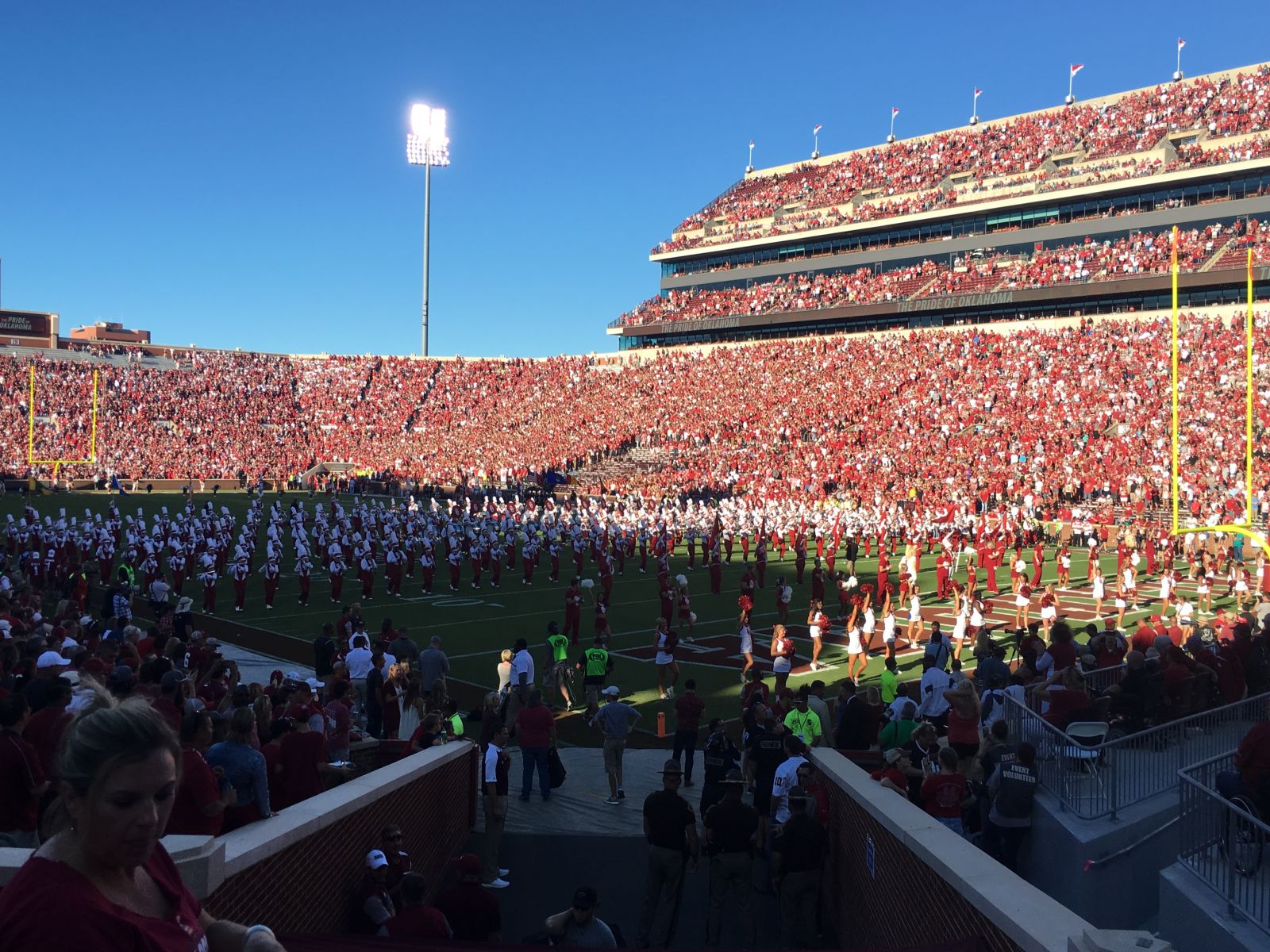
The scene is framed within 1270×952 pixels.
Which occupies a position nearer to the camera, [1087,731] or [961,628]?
[1087,731]

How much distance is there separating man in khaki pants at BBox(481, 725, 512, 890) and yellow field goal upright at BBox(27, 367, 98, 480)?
4863cm

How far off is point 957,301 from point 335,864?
48.3 metres

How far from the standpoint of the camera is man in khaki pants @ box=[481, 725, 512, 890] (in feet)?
25.8

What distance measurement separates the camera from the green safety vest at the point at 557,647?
1386 centimetres

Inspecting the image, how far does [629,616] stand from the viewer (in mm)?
20703

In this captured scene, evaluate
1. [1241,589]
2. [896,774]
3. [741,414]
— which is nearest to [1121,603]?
[1241,589]

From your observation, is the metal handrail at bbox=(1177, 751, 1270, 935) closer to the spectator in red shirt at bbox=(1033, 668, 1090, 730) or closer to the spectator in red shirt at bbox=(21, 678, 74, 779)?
the spectator in red shirt at bbox=(1033, 668, 1090, 730)

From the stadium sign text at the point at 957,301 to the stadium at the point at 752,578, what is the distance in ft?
0.52

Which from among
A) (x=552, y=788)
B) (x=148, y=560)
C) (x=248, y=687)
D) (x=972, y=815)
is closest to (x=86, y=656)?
(x=248, y=687)

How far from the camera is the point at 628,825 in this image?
8.98m

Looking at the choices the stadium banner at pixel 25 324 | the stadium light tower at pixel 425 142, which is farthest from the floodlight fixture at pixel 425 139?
the stadium banner at pixel 25 324

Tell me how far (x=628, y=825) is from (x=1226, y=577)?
22145 millimetres

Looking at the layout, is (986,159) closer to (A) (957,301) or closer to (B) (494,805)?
(A) (957,301)

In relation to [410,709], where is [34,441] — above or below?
above
